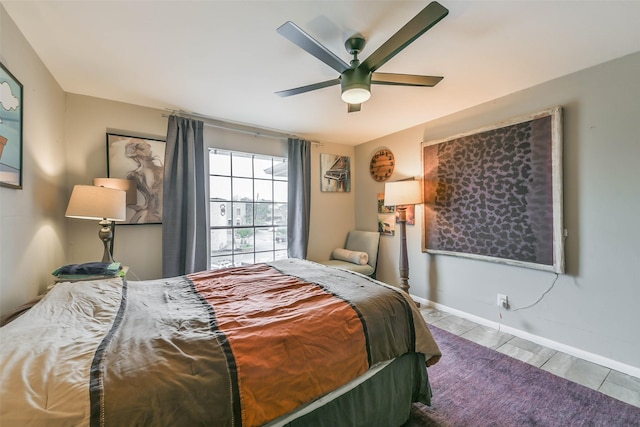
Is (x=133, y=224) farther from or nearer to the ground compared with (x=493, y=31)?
nearer to the ground

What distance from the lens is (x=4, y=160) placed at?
57.4 inches

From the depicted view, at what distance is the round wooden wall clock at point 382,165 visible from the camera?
3896 millimetres

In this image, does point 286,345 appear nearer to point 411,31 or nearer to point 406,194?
point 411,31

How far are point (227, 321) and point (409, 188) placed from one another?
8.59 feet

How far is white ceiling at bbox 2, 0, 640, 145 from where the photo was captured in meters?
1.53

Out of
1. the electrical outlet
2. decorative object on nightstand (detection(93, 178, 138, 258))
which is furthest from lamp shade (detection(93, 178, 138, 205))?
the electrical outlet

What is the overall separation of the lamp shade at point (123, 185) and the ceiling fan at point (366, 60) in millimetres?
1937

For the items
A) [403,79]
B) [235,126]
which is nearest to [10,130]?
[235,126]

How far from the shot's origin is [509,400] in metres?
1.75

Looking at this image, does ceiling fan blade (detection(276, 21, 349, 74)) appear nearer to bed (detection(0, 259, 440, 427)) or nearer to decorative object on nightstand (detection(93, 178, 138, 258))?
bed (detection(0, 259, 440, 427))

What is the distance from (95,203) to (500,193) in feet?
12.1

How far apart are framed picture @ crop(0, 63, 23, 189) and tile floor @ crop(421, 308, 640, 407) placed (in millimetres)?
3716

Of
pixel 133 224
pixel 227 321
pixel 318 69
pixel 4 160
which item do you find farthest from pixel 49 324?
Answer: pixel 318 69

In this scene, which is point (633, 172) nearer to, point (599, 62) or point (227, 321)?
point (599, 62)
